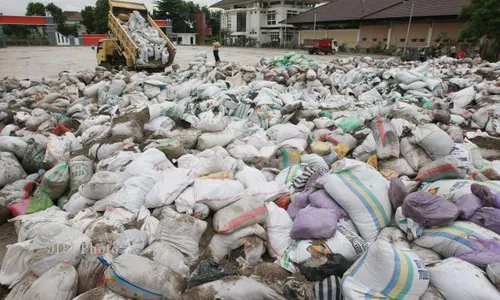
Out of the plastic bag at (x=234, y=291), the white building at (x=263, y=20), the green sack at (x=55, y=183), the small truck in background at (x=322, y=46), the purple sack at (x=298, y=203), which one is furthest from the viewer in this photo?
the white building at (x=263, y=20)

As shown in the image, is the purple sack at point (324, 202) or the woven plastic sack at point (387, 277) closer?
the woven plastic sack at point (387, 277)

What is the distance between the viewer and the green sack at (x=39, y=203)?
2.38 m

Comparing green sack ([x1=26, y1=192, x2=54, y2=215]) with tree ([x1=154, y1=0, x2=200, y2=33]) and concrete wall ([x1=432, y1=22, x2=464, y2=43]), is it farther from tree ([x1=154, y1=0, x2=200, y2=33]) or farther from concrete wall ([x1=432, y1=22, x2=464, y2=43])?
tree ([x1=154, y1=0, x2=200, y2=33])

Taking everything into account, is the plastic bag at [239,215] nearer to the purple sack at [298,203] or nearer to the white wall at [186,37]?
the purple sack at [298,203]

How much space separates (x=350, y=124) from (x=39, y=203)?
306 cm

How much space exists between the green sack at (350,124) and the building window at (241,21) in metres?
35.3

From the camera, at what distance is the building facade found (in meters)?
19.1

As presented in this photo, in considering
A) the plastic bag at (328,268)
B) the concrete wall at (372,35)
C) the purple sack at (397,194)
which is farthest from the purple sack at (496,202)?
the concrete wall at (372,35)

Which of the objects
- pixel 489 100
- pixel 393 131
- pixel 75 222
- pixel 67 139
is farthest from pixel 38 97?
pixel 489 100

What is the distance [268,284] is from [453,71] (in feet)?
24.6

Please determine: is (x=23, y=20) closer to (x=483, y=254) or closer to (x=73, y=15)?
(x=483, y=254)

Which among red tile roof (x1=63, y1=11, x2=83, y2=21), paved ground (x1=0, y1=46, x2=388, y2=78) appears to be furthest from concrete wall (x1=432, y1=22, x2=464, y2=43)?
red tile roof (x1=63, y1=11, x2=83, y2=21)

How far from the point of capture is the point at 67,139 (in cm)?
336

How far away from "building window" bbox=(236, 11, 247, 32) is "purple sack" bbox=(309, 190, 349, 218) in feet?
121
